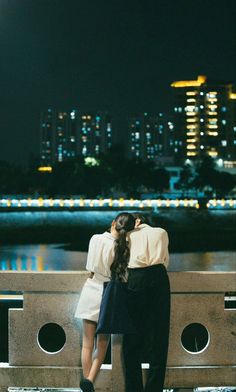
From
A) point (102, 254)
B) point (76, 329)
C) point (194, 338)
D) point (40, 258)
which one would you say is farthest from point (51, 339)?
point (40, 258)

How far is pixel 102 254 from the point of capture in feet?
20.3

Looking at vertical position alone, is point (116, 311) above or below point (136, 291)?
below

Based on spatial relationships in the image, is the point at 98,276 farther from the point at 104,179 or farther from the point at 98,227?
the point at 104,179

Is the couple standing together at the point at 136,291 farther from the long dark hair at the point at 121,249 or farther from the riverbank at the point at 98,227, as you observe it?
the riverbank at the point at 98,227

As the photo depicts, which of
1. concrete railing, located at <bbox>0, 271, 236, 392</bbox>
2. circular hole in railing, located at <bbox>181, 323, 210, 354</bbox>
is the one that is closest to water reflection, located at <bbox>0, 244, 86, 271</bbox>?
circular hole in railing, located at <bbox>181, 323, 210, 354</bbox>

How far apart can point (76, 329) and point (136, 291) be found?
101cm

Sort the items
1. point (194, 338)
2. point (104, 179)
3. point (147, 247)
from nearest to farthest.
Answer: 1. point (147, 247)
2. point (194, 338)
3. point (104, 179)

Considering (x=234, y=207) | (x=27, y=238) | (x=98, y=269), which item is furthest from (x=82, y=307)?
(x=234, y=207)

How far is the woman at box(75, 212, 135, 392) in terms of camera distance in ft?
20.2

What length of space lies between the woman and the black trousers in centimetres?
18

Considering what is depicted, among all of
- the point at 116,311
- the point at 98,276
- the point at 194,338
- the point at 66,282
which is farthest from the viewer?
the point at 194,338

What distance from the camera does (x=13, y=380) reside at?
6.85m

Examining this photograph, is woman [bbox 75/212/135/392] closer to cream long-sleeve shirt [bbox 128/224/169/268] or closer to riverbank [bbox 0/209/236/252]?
cream long-sleeve shirt [bbox 128/224/169/268]

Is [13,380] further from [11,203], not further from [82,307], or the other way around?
[11,203]
